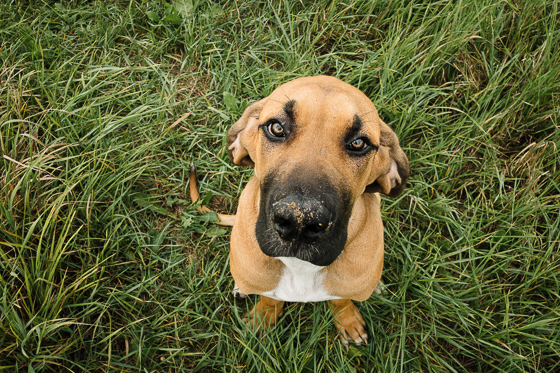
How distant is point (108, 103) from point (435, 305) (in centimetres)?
404

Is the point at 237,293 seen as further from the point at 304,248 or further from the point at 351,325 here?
the point at 304,248

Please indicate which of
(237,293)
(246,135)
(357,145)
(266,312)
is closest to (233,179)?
(237,293)

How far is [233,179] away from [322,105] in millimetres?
2060

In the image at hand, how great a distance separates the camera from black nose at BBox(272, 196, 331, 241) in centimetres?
180

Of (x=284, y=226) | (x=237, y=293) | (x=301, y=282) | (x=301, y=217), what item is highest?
(x=301, y=217)

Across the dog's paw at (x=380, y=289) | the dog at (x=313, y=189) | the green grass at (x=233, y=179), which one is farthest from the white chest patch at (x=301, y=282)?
the dog's paw at (x=380, y=289)

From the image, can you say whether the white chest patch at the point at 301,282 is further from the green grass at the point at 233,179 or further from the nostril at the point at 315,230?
the nostril at the point at 315,230

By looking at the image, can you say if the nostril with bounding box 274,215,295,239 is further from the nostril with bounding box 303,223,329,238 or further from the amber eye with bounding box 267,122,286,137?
the amber eye with bounding box 267,122,286,137

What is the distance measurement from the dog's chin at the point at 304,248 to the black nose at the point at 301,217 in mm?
81

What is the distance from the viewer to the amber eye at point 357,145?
2.28 meters

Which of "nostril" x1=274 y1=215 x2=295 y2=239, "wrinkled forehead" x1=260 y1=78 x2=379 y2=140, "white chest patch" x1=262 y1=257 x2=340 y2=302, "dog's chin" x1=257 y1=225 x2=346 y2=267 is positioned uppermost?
"wrinkled forehead" x1=260 y1=78 x2=379 y2=140

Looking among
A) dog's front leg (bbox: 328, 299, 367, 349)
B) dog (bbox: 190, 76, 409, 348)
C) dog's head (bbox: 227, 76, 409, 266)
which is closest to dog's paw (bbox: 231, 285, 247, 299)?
dog (bbox: 190, 76, 409, 348)

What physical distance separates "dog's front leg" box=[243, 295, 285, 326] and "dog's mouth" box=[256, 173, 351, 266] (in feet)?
4.13

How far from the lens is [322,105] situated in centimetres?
220
